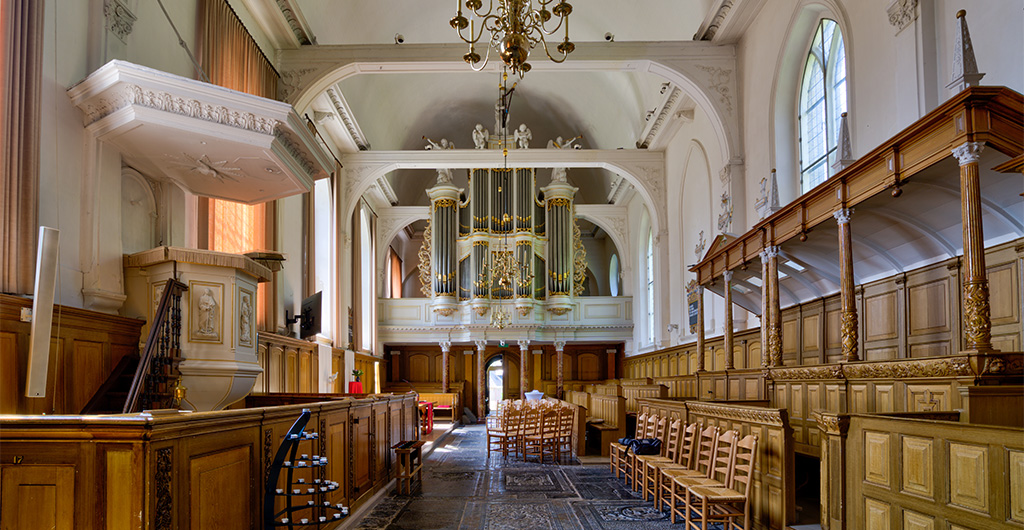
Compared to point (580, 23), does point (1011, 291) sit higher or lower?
lower

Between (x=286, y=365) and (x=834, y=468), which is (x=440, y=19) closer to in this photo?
(x=286, y=365)

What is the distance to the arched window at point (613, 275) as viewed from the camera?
26503 mm

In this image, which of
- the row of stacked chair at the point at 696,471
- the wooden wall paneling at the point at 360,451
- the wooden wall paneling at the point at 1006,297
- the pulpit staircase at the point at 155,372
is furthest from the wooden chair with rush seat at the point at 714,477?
the pulpit staircase at the point at 155,372

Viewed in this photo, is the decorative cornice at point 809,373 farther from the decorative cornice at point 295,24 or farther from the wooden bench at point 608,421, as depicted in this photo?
the decorative cornice at point 295,24

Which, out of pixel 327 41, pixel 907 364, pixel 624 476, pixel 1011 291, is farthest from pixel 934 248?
pixel 327 41

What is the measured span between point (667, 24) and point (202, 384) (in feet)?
37.3

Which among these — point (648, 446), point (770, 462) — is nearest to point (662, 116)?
point (648, 446)

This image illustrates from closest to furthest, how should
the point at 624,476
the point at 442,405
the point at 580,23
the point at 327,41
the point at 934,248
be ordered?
1. the point at 934,248
2. the point at 624,476
3. the point at 327,41
4. the point at 580,23
5. the point at 442,405

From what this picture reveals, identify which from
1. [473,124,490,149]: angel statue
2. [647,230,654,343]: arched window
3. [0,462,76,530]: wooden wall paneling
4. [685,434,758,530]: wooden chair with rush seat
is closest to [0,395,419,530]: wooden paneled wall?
[0,462,76,530]: wooden wall paneling

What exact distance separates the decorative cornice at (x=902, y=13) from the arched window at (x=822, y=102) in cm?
164

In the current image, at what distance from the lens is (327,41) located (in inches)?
540

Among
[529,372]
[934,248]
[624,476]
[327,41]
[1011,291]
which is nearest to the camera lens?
[1011,291]

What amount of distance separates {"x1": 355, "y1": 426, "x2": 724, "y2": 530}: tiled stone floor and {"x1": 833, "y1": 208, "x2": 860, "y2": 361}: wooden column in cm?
219

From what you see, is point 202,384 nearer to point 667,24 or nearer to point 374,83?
point 667,24
